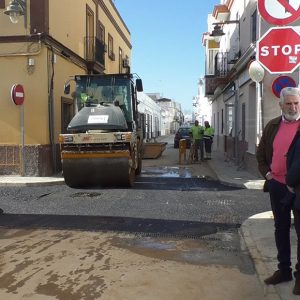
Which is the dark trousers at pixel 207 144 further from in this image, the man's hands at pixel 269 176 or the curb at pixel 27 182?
the man's hands at pixel 269 176

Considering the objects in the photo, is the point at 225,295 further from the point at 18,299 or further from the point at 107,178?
the point at 107,178

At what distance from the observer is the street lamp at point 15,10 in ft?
43.4

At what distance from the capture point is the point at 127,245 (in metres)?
6.57

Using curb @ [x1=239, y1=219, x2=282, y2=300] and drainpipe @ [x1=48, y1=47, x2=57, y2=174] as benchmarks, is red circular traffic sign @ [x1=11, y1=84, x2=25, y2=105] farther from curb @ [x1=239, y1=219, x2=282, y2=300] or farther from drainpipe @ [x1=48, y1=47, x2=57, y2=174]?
curb @ [x1=239, y1=219, x2=282, y2=300]

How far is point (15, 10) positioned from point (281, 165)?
35.4 ft

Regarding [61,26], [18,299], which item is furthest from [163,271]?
[61,26]

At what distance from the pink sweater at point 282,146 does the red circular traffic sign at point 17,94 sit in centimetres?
1038

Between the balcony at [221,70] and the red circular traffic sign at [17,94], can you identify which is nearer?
the red circular traffic sign at [17,94]

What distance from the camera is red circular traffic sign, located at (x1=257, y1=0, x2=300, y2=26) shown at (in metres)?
6.82

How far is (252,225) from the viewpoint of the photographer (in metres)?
7.49

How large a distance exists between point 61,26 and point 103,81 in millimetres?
3666

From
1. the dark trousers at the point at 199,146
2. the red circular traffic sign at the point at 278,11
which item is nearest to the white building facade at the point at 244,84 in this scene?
the dark trousers at the point at 199,146

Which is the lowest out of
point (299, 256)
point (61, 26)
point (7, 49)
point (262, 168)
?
point (299, 256)

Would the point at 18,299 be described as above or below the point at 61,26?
below
